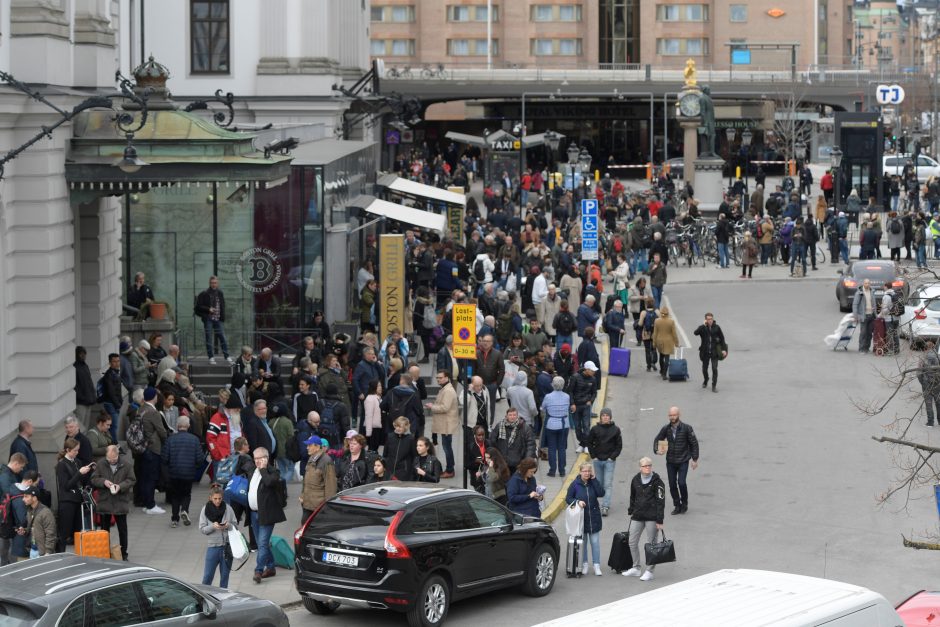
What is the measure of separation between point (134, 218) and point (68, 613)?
19.1m

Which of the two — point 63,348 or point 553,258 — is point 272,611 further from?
point 553,258

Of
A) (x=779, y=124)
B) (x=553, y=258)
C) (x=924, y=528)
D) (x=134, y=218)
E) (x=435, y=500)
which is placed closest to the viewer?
(x=435, y=500)

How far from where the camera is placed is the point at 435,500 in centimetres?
1762

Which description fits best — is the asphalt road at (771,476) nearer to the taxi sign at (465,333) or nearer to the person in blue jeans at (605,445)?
the person in blue jeans at (605,445)

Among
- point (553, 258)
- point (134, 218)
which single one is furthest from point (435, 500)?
point (553, 258)

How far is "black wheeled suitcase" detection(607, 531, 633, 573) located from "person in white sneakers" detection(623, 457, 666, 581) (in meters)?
0.05

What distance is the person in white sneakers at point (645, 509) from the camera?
65.1 ft

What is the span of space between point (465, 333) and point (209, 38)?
854 inches

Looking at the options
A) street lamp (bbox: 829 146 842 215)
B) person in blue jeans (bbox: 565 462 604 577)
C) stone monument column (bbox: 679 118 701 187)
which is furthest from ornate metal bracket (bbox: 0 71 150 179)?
stone monument column (bbox: 679 118 701 187)

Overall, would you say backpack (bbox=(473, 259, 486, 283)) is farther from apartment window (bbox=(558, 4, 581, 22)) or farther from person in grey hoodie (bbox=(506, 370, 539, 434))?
apartment window (bbox=(558, 4, 581, 22))

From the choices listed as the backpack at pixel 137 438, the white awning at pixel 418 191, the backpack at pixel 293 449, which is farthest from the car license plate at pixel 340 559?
the white awning at pixel 418 191

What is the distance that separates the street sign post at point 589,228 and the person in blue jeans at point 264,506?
17415 millimetres

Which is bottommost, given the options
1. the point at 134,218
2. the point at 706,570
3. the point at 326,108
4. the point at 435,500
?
the point at 706,570

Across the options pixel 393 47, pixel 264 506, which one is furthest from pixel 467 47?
pixel 264 506
